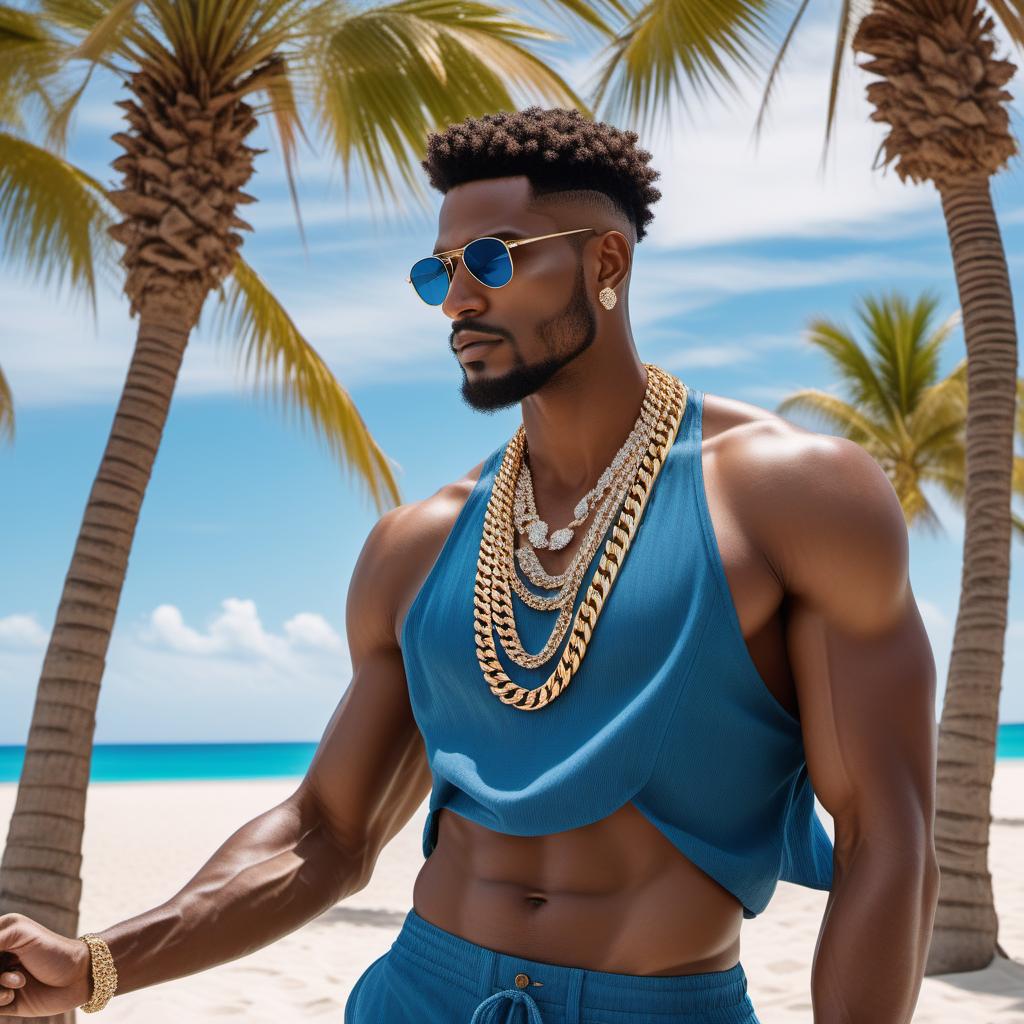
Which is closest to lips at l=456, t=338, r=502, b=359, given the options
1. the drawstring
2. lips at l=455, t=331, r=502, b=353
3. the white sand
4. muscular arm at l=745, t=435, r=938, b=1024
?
lips at l=455, t=331, r=502, b=353

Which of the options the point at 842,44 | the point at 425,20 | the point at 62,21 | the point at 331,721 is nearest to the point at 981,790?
the point at 842,44

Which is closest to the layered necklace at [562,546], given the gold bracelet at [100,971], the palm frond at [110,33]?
the gold bracelet at [100,971]

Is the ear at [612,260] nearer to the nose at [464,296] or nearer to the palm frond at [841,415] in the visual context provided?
the nose at [464,296]

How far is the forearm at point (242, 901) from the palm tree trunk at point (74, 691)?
5230mm

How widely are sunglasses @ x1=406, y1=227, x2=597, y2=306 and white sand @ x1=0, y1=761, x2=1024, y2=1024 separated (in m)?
6.82

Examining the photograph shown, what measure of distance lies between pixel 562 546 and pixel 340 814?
27.0 inches

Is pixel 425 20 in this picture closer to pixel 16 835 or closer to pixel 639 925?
Answer: pixel 16 835

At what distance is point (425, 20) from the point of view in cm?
913

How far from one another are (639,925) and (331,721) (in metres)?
0.83

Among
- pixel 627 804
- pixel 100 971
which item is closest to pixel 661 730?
pixel 627 804

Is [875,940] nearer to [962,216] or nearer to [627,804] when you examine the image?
[627,804]

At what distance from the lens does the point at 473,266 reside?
2.40 metres

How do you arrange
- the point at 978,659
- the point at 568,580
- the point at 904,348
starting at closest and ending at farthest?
the point at 568,580 → the point at 978,659 → the point at 904,348

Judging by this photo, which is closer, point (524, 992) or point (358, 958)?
point (524, 992)
